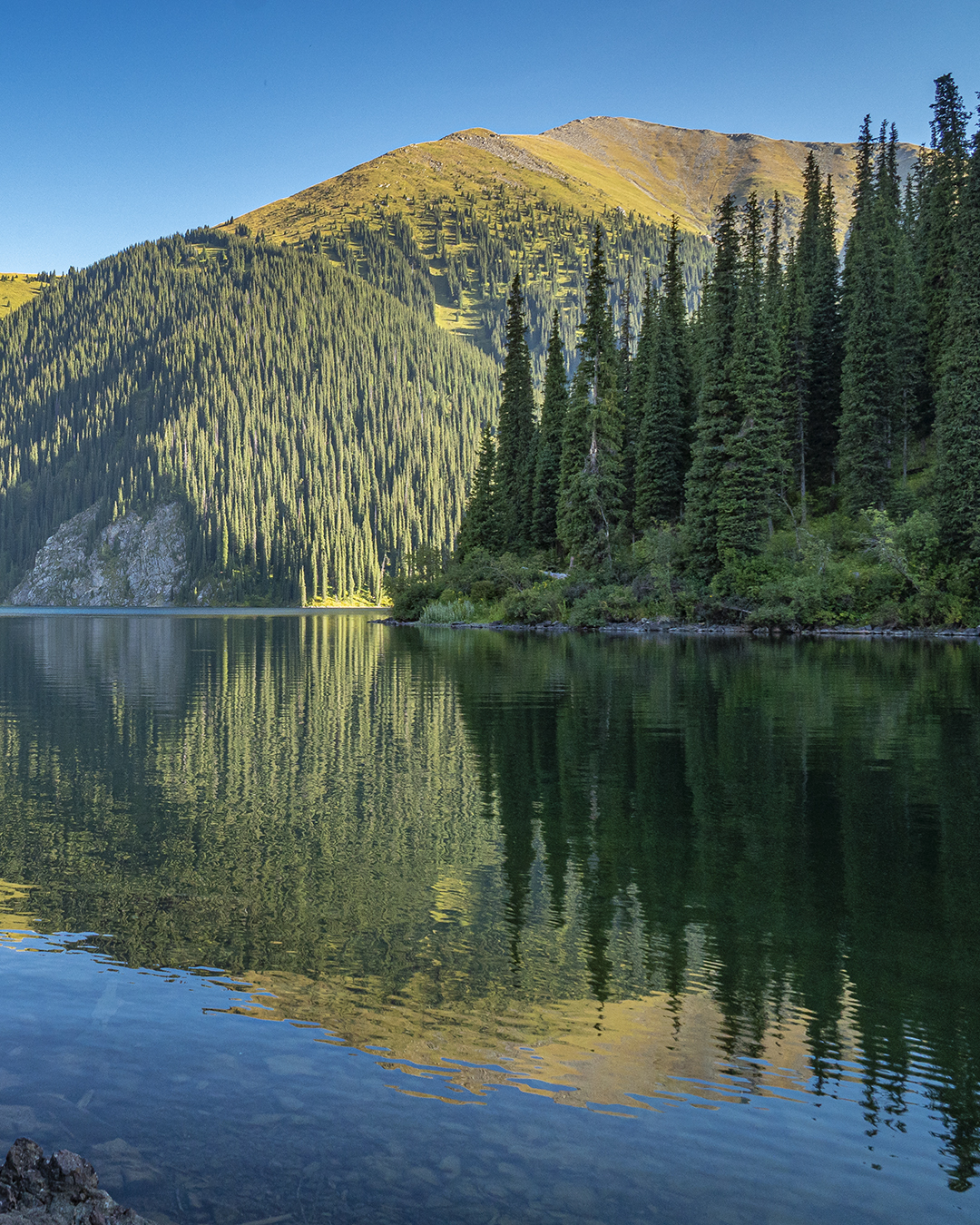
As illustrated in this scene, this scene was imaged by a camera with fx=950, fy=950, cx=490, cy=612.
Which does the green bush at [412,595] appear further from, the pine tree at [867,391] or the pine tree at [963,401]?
the pine tree at [963,401]

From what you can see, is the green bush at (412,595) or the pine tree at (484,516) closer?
the pine tree at (484,516)

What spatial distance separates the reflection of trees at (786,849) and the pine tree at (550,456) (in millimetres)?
62435

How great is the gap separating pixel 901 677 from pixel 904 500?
3779cm

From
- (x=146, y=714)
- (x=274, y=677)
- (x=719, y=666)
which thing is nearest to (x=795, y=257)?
(x=719, y=666)

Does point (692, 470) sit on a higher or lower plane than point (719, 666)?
higher

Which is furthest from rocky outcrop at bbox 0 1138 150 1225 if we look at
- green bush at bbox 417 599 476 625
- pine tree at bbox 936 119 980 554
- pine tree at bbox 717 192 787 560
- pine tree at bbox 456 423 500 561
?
pine tree at bbox 456 423 500 561

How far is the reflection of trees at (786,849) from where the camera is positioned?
25.8 feet

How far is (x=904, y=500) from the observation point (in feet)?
222

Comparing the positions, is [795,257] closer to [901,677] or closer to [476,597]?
[476,597]

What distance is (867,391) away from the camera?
7000cm

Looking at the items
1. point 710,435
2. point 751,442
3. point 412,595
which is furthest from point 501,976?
point 412,595

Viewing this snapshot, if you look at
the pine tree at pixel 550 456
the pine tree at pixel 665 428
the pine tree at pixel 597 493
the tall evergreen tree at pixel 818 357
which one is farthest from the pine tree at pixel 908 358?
the pine tree at pixel 550 456

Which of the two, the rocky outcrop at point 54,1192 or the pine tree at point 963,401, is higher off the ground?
the pine tree at point 963,401

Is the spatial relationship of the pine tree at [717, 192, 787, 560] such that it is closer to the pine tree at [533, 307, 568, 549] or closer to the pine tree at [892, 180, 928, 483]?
the pine tree at [892, 180, 928, 483]
